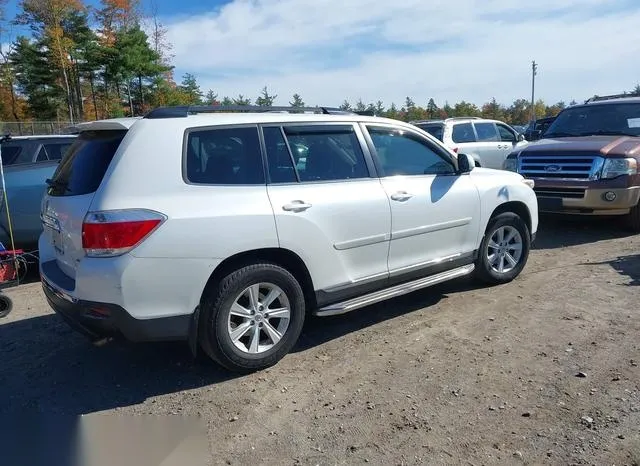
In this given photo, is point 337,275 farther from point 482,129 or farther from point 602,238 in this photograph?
point 482,129

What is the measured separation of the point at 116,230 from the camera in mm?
3303

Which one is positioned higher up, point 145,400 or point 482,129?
point 482,129

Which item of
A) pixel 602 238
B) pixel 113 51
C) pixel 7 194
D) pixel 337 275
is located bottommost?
pixel 602 238

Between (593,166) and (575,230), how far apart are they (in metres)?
1.17

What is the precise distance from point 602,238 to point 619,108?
2.54m

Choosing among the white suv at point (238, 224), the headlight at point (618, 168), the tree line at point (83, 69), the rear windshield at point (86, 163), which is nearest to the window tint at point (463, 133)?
the headlight at point (618, 168)

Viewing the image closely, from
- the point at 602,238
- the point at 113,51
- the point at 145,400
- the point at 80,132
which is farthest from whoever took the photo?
the point at 113,51

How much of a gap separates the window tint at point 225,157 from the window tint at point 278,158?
3.3 inches

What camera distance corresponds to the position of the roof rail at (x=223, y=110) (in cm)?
377

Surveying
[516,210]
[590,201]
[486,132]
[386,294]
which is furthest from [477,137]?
[386,294]

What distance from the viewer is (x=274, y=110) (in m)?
4.39

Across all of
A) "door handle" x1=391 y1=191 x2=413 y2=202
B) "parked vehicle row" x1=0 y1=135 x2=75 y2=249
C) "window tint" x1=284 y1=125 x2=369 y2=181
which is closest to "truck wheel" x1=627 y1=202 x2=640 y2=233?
"door handle" x1=391 y1=191 x2=413 y2=202

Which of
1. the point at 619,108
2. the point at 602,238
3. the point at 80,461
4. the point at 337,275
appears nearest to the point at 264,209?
the point at 337,275

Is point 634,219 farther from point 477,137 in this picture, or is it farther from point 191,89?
point 191,89
